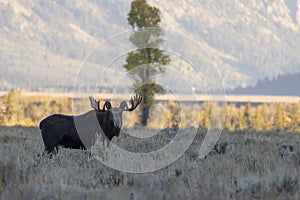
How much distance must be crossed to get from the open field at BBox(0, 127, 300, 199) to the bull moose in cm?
25

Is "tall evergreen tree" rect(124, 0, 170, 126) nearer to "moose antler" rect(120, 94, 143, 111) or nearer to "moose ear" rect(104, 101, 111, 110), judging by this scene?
"moose antler" rect(120, 94, 143, 111)

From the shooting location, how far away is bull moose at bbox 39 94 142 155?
15.2 metres

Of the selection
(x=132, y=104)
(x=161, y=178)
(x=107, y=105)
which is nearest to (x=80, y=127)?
(x=107, y=105)

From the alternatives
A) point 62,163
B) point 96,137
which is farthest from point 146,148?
point 62,163

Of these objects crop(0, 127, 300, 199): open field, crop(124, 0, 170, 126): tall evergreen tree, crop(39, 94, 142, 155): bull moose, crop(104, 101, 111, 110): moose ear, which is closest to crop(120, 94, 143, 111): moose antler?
crop(39, 94, 142, 155): bull moose

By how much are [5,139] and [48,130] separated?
4.19m

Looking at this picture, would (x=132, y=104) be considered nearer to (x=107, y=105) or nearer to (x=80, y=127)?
(x=107, y=105)

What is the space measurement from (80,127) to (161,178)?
4539mm

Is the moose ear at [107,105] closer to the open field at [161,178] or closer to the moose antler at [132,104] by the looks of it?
the moose antler at [132,104]

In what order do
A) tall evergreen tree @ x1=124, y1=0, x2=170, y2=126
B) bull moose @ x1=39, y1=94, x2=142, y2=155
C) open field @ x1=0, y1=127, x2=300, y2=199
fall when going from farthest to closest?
tall evergreen tree @ x1=124, y1=0, x2=170, y2=126 → bull moose @ x1=39, y1=94, x2=142, y2=155 → open field @ x1=0, y1=127, x2=300, y2=199

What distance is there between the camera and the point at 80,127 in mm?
15398

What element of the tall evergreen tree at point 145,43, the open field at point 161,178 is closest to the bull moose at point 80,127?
the open field at point 161,178

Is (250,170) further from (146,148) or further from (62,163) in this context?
(146,148)

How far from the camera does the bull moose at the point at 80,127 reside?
15156mm
